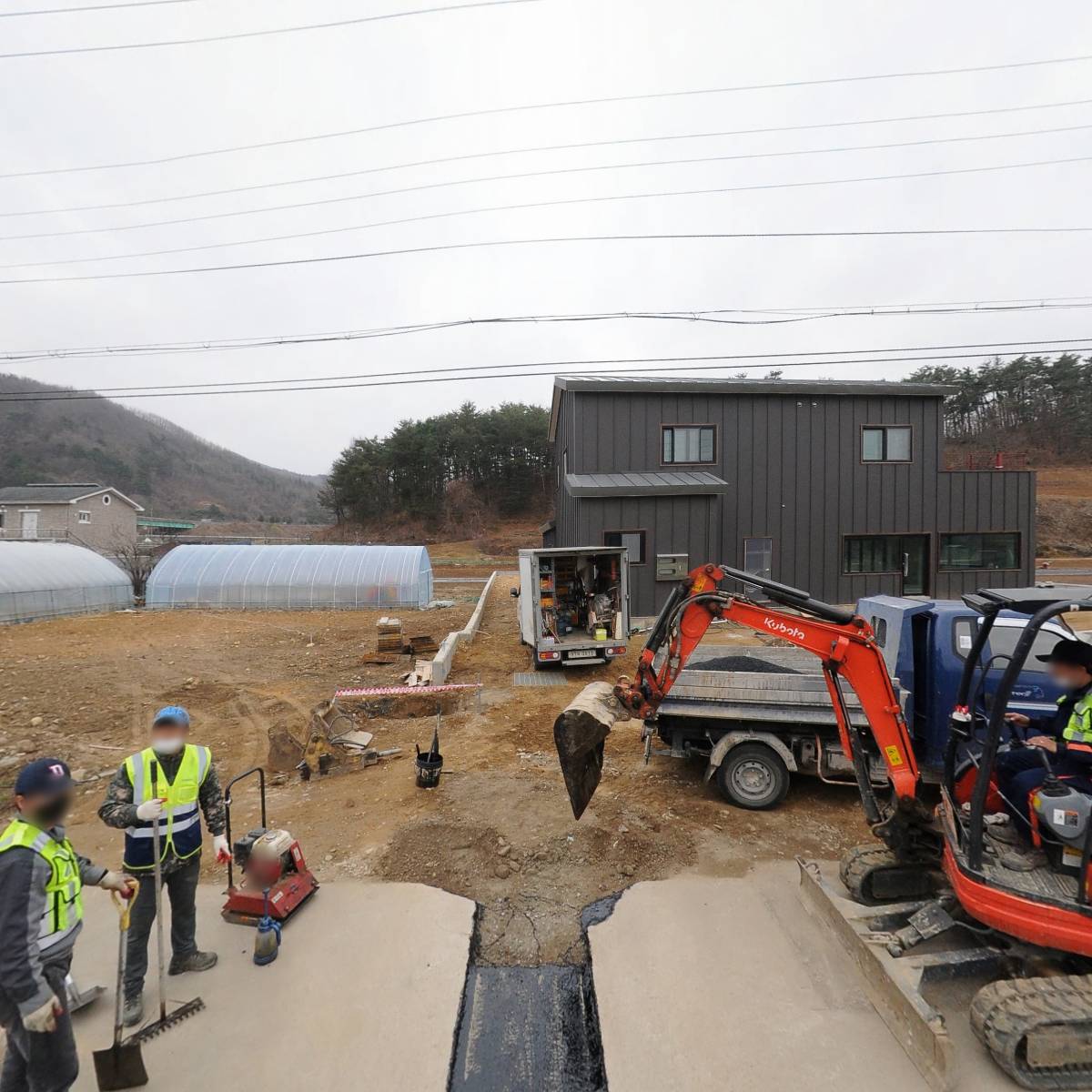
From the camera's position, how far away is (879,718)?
A: 4340 millimetres

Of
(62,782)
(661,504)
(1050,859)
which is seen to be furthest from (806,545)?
(62,782)

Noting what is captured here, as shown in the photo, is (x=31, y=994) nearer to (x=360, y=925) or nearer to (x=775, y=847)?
(x=360, y=925)

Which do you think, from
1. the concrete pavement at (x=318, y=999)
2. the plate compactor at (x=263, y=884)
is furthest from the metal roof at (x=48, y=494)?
the concrete pavement at (x=318, y=999)

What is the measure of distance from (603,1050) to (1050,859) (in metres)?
2.74

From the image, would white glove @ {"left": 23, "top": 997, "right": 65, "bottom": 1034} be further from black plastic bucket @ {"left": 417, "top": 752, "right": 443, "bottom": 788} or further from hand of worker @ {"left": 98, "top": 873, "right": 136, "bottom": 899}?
black plastic bucket @ {"left": 417, "top": 752, "right": 443, "bottom": 788}

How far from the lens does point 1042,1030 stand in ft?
9.68

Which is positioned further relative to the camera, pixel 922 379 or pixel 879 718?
pixel 922 379

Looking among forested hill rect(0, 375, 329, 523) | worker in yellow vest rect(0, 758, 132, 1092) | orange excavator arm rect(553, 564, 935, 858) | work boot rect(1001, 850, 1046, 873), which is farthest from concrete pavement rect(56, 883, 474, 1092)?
forested hill rect(0, 375, 329, 523)

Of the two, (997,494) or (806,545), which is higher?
(997,494)

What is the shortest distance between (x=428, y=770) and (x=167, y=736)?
11.2ft

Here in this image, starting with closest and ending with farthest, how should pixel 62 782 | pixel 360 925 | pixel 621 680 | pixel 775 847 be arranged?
pixel 62 782 < pixel 360 925 < pixel 621 680 < pixel 775 847

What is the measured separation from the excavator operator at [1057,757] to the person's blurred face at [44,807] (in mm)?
4914

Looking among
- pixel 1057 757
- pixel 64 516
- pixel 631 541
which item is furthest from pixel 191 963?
pixel 64 516

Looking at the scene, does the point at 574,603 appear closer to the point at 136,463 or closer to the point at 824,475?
the point at 824,475
